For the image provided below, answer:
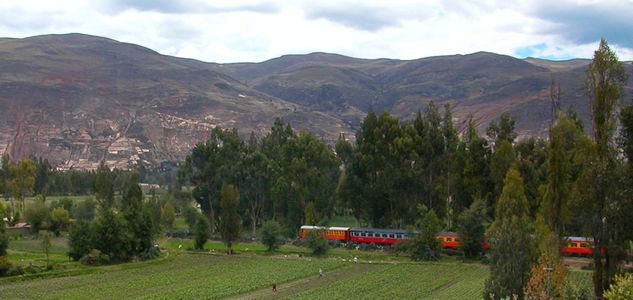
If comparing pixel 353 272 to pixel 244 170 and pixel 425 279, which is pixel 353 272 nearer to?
pixel 425 279

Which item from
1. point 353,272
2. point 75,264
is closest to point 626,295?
point 353,272

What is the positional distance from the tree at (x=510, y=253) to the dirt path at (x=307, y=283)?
13404 millimetres

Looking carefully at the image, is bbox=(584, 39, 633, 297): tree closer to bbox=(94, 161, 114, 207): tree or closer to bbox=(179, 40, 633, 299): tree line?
bbox=(179, 40, 633, 299): tree line

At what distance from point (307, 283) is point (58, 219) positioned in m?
42.3

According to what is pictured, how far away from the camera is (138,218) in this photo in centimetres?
5172

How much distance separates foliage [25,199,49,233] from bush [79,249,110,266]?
23.8 meters

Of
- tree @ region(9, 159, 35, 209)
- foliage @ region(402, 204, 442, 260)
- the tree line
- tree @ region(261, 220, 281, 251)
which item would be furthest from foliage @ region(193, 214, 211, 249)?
tree @ region(9, 159, 35, 209)

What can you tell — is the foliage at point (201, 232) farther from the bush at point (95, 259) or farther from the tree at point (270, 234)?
the bush at point (95, 259)

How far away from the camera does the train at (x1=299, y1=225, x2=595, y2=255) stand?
4771cm

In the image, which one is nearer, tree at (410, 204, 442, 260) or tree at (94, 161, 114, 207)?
tree at (410, 204, 442, 260)

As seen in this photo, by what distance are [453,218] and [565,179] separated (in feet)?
93.5

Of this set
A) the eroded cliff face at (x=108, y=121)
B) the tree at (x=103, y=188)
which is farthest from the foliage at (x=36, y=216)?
the eroded cliff face at (x=108, y=121)

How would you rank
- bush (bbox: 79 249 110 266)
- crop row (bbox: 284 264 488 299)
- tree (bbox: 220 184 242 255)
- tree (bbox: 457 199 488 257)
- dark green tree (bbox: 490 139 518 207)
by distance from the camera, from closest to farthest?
crop row (bbox: 284 264 488 299) < bush (bbox: 79 249 110 266) < tree (bbox: 457 199 488 257) < dark green tree (bbox: 490 139 518 207) < tree (bbox: 220 184 242 255)

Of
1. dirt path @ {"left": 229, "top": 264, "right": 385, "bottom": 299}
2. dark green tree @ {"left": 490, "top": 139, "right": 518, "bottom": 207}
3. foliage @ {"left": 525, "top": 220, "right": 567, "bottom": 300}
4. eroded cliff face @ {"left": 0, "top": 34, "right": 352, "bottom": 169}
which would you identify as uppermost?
eroded cliff face @ {"left": 0, "top": 34, "right": 352, "bottom": 169}
